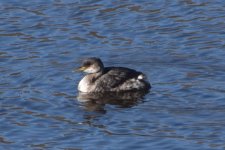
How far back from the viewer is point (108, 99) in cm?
2317

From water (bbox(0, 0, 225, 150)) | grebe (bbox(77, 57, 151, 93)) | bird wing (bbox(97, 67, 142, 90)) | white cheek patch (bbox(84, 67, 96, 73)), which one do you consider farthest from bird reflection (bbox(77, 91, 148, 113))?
white cheek patch (bbox(84, 67, 96, 73))

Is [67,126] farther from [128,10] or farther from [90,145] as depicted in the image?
[128,10]

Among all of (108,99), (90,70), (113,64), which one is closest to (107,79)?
(90,70)

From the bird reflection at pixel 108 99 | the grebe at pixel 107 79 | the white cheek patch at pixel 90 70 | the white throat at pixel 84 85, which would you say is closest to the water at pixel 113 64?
the bird reflection at pixel 108 99

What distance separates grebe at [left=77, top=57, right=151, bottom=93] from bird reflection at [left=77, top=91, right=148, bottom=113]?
160mm

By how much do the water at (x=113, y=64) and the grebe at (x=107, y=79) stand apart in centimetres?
43

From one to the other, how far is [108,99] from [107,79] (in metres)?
0.95

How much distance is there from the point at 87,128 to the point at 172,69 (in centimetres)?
476

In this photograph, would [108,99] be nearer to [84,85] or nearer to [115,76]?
[84,85]

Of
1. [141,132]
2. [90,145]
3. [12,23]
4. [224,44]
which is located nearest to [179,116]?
[141,132]

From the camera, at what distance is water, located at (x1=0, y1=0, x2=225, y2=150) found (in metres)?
19.6

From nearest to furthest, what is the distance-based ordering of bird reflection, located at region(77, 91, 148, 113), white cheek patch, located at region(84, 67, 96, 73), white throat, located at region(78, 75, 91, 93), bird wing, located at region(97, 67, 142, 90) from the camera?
bird reflection, located at region(77, 91, 148, 113)
white throat, located at region(78, 75, 91, 93)
bird wing, located at region(97, 67, 142, 90)
white cheek patch, located at region(84, 67, 96, 73)

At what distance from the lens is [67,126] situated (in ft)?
66.8

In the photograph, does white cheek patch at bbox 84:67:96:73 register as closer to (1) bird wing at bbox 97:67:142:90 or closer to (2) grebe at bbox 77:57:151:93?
(2) grebe at bbox 77:57:151:93
